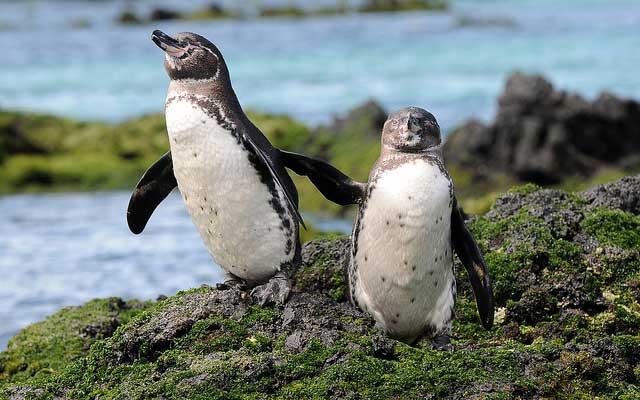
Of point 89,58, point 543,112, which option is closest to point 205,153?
point 543,112

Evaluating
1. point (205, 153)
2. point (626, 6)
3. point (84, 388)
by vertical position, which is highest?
point (205, 153)

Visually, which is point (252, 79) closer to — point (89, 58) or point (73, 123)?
point (89, 58)

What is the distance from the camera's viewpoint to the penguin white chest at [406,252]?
5.50m

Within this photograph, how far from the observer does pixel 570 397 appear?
200 inches

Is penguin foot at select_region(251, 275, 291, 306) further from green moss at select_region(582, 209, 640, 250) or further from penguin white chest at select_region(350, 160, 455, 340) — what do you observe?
green moss at select_region(582, 209, 640, 250)

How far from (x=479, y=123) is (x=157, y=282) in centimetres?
795

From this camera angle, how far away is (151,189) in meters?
6.49

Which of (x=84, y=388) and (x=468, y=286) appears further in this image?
(x=468, y=286)

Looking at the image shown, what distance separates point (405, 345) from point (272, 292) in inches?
31.3

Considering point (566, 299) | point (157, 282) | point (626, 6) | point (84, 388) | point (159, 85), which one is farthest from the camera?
point (626, 6)

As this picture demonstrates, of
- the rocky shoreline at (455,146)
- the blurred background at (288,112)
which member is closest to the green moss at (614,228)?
the blurred background at (288,112)

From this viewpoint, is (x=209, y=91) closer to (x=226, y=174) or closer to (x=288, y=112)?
(x=226, y=174)

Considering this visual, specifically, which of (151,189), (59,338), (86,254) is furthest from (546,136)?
(151,189)

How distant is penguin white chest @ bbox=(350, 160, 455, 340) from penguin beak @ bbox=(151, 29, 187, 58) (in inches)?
51.2
